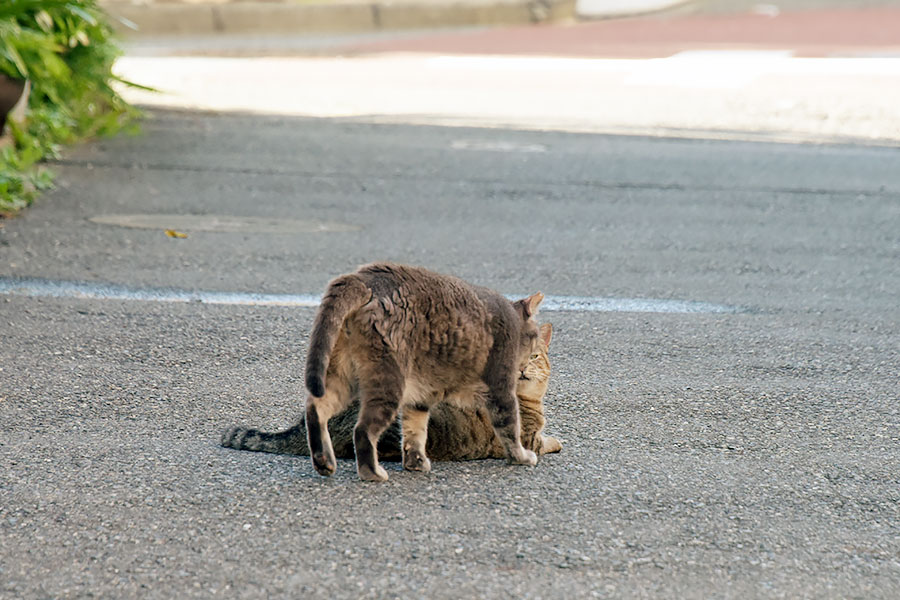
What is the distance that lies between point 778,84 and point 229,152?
8164 millimetres

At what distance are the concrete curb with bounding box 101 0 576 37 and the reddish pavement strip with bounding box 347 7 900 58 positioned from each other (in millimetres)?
721

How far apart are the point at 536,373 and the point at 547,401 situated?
620mm

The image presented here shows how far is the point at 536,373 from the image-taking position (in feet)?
14.1

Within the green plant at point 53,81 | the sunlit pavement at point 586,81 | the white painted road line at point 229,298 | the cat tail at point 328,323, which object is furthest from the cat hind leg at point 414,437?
the sunlit pavement at point 586,81

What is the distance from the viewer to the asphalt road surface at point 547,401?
3.33m

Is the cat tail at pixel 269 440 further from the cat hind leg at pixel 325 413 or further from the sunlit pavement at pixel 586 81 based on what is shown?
the sunlit pavement at pixel 586 81

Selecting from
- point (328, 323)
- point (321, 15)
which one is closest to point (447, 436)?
point (328, 323)

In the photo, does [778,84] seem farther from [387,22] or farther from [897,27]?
[387,22]

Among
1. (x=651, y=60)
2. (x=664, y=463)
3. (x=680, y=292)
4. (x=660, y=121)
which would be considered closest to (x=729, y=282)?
(x=680, y=292)

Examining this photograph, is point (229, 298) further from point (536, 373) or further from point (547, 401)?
point (536, 373)

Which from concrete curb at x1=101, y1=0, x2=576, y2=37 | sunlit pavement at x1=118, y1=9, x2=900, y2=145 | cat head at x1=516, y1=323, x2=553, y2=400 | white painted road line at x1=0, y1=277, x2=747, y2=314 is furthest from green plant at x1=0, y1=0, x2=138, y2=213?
concrete curb at x1=101, y1=0, x2=576, y2=37

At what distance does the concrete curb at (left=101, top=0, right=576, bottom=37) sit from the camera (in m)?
22.3

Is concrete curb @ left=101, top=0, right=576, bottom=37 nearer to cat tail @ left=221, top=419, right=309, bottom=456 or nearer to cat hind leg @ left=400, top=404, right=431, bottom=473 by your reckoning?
cat tail @ left=221, top=419, right=309, bottom=456

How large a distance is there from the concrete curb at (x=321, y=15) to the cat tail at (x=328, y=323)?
19.5 metres
